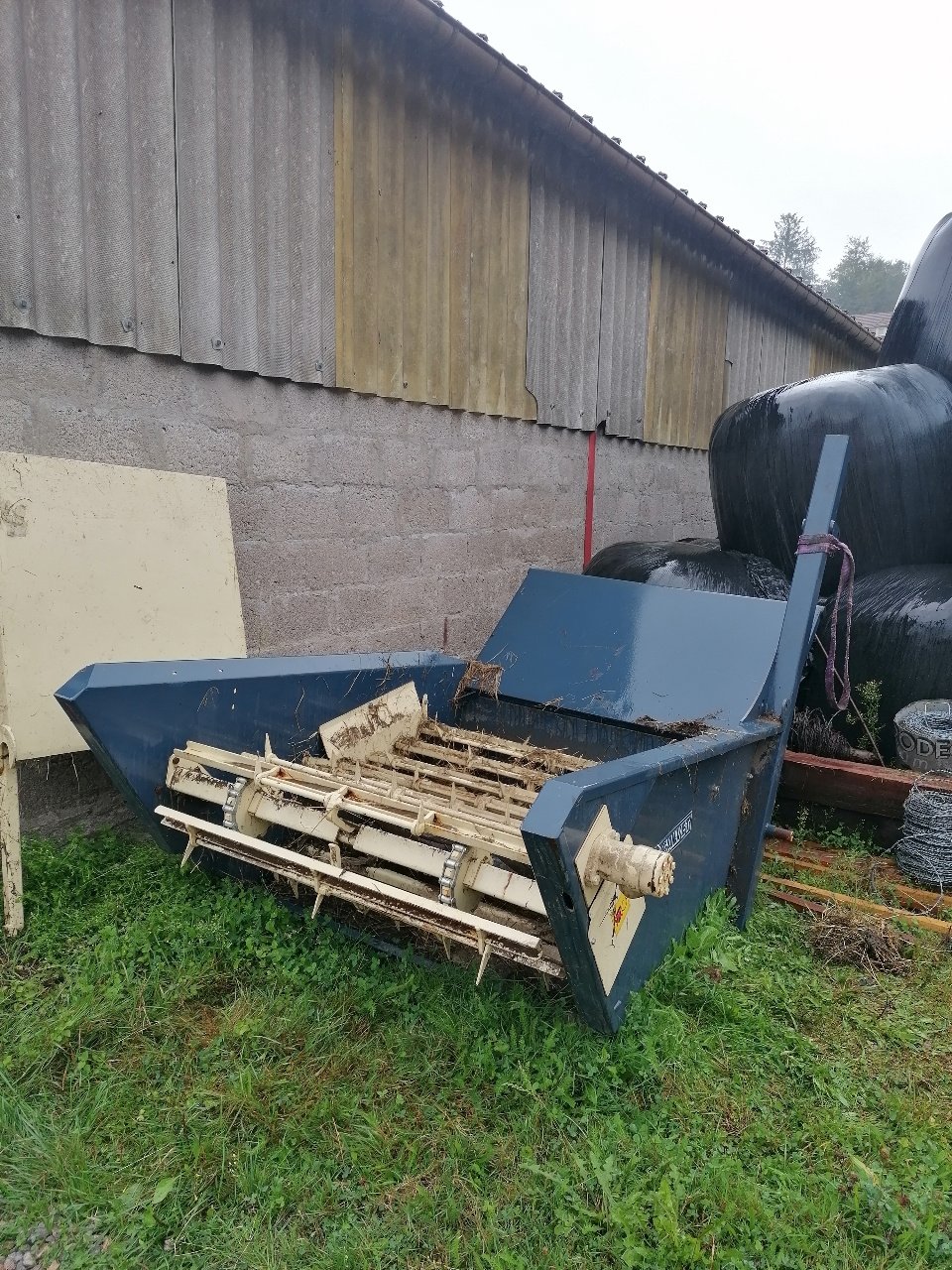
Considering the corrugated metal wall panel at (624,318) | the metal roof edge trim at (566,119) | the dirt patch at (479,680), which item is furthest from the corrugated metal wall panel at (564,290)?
the dirt patch at (479,680)

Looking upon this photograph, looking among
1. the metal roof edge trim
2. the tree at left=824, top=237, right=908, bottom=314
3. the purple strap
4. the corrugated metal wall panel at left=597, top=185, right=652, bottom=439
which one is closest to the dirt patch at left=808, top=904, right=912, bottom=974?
the purple strap

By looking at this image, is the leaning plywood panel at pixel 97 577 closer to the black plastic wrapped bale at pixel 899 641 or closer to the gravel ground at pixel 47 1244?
the gravel ground at pixel 47 1244

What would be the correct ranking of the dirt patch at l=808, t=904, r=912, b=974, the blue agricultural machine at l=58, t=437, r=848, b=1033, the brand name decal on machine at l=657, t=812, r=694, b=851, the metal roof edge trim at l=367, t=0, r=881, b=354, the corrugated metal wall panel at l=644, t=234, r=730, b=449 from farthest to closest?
the corrugated metal wall panel at l=644, t=234, r=730, b=449 < the metal roof edge trim at l=367, t=0, r=881, b=354 < the dirt patch at l=808, t=904, r=912, b=974 < the brand name decal on machine at l=657, t=812, r=694, b=851 < the blue agricultural machine at l=58, t=437, r=848, b=1033

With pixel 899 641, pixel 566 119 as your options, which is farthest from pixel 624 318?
pixel 899 641

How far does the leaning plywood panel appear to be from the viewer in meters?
2.52

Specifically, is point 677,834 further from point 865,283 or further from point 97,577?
point 865,283

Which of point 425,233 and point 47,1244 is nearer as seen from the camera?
point 47,1244

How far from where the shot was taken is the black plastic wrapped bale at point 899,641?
3.71m

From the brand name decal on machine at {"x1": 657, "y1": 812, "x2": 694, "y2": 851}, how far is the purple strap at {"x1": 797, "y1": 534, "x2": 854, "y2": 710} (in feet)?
4.08

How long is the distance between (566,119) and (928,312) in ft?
7.26

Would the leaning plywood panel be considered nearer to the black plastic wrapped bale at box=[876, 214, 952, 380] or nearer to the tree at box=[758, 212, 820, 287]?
the black plastic wrapped bale at box=[876, 214, 952, 380]

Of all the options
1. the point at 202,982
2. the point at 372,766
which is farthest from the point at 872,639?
the point at 202,982

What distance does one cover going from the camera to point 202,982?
7.39 ft

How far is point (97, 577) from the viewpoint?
2.73 meters
